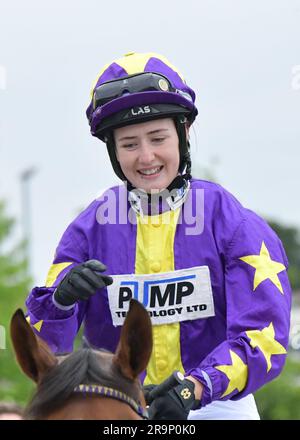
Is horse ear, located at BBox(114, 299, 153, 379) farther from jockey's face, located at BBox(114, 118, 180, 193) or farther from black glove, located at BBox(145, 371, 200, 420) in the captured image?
jockey's face, located at BBox(114, 118, 180, 193)

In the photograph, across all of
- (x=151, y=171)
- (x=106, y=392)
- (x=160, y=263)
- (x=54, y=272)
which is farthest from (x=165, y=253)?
(x=106, y=392)

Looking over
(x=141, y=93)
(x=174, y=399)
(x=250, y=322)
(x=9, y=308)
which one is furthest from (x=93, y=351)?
(x=9, y=308)

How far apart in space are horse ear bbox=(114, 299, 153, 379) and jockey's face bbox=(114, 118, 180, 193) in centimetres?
136

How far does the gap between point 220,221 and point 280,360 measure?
685 millimetres

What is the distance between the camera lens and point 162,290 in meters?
4.84

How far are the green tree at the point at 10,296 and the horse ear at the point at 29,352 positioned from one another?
1269cm

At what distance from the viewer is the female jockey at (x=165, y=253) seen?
4.69 meters

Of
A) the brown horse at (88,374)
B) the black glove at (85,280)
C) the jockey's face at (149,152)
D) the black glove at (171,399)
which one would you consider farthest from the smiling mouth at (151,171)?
the brown horse at (88,374)

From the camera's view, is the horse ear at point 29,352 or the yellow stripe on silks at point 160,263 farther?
the yellow stripe on silks at point 160,263

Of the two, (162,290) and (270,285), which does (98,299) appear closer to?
(162,290)

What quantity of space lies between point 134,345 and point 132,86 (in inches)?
64.0

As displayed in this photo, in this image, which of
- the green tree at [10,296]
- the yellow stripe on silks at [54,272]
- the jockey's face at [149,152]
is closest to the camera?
the jockey's face at [149,152]

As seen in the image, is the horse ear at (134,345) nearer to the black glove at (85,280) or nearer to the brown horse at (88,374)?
the brown horse at (88,374)

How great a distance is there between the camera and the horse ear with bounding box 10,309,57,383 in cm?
354
